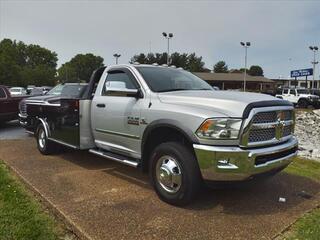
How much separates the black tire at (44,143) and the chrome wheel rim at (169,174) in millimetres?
3700

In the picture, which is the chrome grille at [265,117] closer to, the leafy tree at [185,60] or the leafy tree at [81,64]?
the leafy tree at [185,60]

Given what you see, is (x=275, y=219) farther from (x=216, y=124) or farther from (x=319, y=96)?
(x=319, y=96)

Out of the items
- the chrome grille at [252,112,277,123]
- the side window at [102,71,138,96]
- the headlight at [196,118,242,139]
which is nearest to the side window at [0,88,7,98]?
the side window at [102,71,138,96]

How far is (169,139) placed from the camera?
5.36 meters

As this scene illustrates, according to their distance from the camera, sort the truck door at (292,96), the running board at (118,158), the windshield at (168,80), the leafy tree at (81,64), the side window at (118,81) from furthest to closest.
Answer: the leafy tree at (81,64) < the truck door at (292,96) < the side window at (118,81) < the windshield at (168,80) < the running board at (118,158)

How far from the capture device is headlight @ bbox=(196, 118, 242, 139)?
14.9ft

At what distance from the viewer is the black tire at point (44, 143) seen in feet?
26.9

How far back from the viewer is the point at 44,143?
8312 millimetres

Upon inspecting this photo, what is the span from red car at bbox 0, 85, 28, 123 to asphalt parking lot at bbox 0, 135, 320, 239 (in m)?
6.80

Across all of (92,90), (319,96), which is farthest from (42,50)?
(92,90)

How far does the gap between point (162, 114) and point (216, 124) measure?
908 mm

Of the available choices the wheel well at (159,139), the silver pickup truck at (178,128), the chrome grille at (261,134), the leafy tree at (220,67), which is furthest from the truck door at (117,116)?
the leafy tree at (220,67)

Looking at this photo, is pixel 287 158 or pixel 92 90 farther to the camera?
pixel 92 90

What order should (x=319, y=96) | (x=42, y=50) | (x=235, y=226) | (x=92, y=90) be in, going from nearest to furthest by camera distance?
(x=235, y=226), (x=92, y=90), (x=319, y=96), (x=42, y=50)
